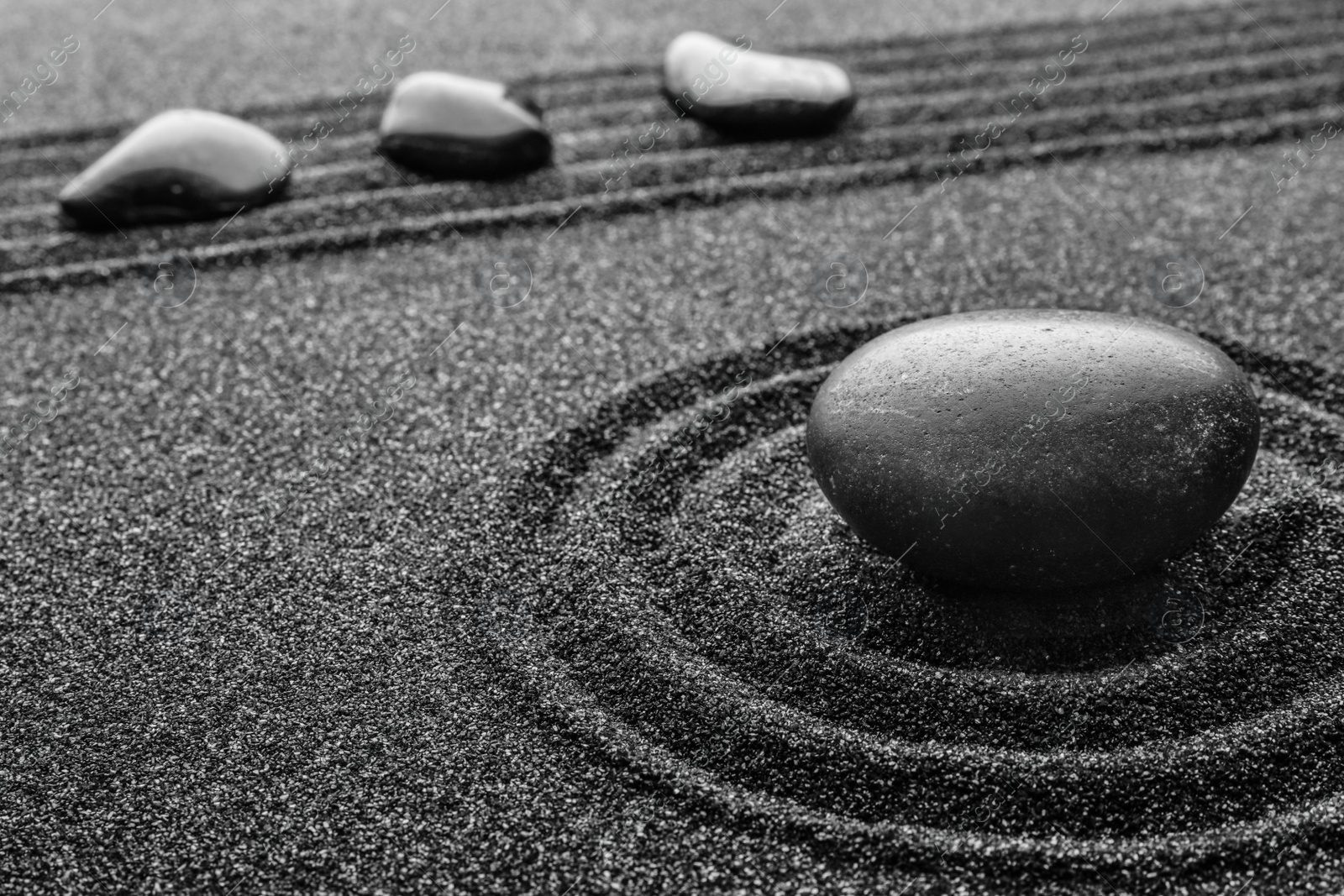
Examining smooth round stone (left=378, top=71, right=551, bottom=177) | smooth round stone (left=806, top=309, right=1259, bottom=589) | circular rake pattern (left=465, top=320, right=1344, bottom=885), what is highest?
smooth round stone (left=378, top=71, right=551, bottom=177)

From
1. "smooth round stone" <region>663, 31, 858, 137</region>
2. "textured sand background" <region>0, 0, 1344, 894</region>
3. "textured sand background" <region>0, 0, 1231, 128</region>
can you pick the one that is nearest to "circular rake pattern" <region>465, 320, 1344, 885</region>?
"textured sand background" <region>0, 0, 1344, 894</region>

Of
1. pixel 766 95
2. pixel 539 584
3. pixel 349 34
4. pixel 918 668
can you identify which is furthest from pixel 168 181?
pixel 918 668

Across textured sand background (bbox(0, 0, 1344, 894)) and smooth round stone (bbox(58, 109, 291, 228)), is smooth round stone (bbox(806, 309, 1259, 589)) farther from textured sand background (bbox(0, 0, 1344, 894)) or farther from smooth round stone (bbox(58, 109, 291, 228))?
smooth round stone (bbox(58, 109, 291, 228))

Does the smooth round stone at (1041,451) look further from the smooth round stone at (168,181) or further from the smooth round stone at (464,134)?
the smooth round stone at (168,181)

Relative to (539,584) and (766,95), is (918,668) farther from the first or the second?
(766,95)

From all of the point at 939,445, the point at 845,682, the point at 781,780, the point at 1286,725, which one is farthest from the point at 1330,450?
the point at 781,780

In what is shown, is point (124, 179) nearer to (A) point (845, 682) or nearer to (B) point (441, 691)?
(B) point (441, 691)
